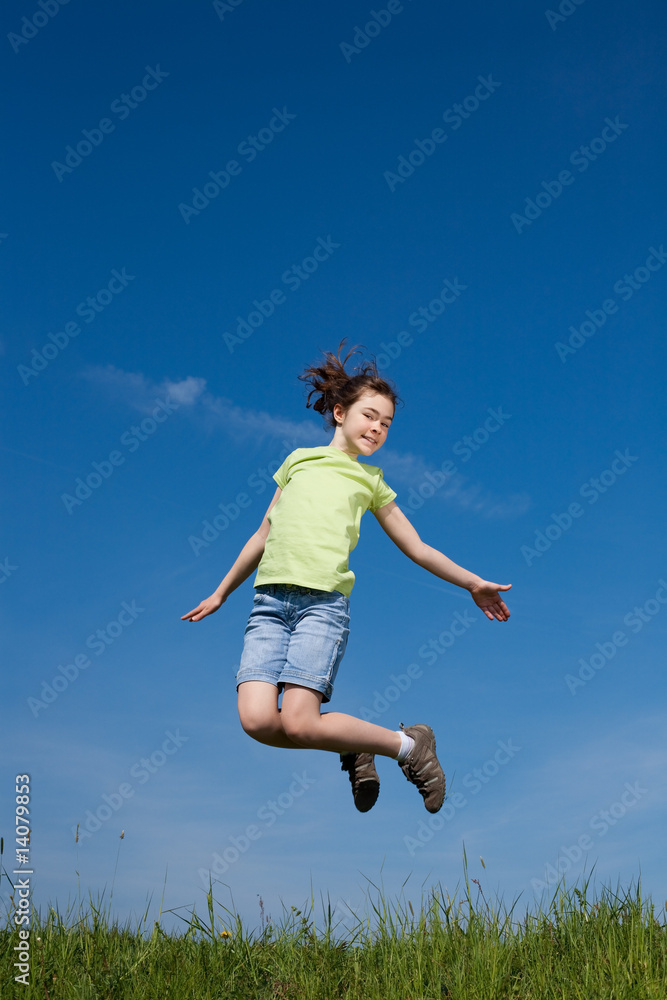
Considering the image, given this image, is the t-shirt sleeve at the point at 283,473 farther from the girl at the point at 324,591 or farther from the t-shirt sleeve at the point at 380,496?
the t-shirt sleeve at the point at 380,496

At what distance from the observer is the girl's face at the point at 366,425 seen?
17.5ft

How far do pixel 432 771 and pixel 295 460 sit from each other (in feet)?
6.63

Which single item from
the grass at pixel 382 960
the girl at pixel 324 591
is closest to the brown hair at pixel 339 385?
the girl at pixel 324 591

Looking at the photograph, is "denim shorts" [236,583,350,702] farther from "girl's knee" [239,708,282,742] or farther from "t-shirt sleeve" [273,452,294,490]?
"t-shirt sleeve" [273,452,294,490]

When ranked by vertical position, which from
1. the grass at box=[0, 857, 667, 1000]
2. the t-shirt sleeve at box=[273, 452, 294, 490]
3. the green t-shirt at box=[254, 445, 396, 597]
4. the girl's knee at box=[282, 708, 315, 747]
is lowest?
the grass at box=[0, 857, 667, 1000]

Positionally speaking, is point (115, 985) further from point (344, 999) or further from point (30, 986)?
point (344, 999)

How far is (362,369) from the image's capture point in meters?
5.74

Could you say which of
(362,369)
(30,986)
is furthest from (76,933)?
(362,369)

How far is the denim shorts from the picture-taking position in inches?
185

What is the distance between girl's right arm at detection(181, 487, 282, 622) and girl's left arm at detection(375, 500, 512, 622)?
726 mm

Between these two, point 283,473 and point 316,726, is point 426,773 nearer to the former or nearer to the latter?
point 316,726

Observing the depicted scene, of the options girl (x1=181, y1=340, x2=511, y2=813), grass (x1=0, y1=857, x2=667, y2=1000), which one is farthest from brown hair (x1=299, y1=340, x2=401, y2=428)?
grass (x1=0, y1=857, x2=667, y2=1000)

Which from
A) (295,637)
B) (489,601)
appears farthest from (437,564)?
(295,637)

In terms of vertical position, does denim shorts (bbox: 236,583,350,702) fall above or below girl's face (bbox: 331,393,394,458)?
below
